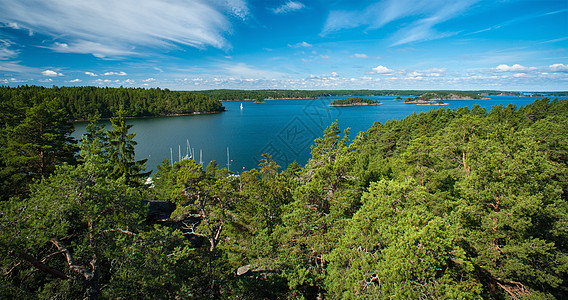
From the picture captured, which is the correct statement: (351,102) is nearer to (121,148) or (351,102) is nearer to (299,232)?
(121,148)

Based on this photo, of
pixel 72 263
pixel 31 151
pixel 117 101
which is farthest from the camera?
pixel 117 101

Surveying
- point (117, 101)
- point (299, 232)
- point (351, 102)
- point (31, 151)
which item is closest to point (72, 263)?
point (299, 232)

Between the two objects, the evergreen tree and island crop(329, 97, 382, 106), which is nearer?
the evergreen tree

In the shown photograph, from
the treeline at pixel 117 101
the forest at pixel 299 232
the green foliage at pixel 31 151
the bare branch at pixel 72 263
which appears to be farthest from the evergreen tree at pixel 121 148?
the treeline at pixel 117 101

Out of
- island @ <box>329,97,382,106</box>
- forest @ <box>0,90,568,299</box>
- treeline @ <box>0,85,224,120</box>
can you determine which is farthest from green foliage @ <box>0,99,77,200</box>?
island @ <box>329,97,382,106</box>

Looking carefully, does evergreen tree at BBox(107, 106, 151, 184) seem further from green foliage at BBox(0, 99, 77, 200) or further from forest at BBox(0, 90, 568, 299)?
green foliage at BBox(0, 99, 77, 200)

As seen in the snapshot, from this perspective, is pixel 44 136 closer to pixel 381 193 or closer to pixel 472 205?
pixel 381 193
